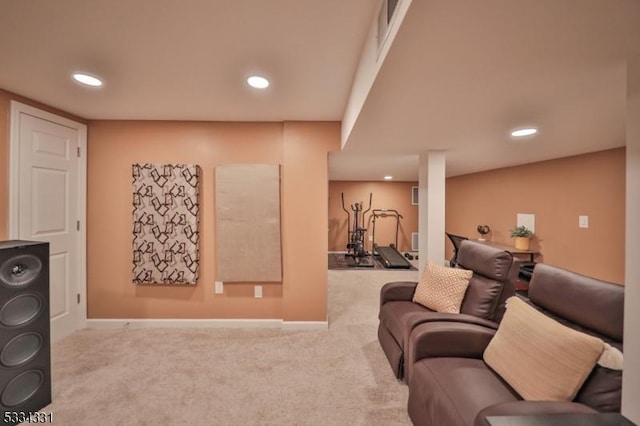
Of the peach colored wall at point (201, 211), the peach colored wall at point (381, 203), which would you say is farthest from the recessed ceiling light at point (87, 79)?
the peach colored wall at point (381, 203)

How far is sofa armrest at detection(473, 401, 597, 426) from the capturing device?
3.05 ft

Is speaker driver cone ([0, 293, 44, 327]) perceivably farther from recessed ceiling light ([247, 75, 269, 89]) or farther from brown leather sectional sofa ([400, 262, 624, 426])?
brown leather sectional sofa ([400, 262, 624, 426])

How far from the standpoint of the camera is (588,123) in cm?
194

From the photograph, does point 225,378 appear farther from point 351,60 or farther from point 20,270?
point 351,60

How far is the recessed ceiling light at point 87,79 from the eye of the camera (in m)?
1.91

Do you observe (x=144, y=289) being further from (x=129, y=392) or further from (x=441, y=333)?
(x=441, y=333)

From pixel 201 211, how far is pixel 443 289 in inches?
98.7

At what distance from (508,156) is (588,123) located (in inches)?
56.4

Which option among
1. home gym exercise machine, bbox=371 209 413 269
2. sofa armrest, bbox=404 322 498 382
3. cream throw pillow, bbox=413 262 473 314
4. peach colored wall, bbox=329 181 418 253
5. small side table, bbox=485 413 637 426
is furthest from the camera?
peach colored wall, bbox=329 181 418 253

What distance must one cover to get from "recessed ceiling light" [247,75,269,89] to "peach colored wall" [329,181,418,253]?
204 inches

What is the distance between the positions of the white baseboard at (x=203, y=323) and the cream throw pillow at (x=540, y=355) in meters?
1.84

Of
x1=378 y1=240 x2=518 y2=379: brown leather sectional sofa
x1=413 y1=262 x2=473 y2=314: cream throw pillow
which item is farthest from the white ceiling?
x1=413 y1=262 x2=473 y2=314: cream throw pillow

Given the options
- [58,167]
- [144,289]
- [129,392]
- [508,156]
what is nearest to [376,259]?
[508,156]

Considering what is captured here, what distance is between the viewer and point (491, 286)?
193cm
